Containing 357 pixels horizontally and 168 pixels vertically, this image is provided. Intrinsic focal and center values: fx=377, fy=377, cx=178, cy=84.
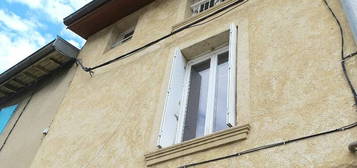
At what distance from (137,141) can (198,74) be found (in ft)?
4.48

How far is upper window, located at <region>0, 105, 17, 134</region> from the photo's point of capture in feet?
27.9

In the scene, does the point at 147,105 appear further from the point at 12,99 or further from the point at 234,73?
the point at 12,99

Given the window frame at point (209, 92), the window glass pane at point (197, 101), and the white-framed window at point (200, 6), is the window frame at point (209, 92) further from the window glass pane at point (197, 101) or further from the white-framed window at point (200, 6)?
the white-framed window at point (200, 6)

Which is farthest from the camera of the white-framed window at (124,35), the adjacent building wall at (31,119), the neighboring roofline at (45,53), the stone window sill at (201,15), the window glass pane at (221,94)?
the white-framed window at (124,35)

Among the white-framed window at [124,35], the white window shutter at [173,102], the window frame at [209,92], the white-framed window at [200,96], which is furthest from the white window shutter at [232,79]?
the white-framed window at [124,35]

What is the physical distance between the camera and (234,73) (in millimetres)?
4602

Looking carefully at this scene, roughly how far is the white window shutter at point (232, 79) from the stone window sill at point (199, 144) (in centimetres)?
18

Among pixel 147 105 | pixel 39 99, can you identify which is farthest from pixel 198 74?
Answer: pixel 39 99

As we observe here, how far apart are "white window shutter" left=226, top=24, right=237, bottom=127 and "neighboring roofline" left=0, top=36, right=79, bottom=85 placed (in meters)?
4.54

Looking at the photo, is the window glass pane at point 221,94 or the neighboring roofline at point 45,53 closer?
the window glass pane at point 221,94

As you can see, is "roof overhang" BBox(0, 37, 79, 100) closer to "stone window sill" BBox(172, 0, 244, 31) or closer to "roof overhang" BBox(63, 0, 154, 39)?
"roof overhang" BBox(63, 0, 154, 39)

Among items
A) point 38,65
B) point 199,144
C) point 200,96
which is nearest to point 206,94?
point 200,96

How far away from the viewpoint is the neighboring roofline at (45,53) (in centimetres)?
832

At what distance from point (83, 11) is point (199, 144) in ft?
18.7
